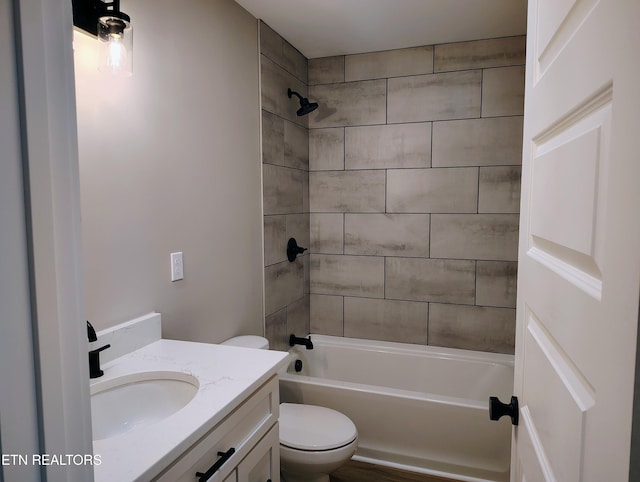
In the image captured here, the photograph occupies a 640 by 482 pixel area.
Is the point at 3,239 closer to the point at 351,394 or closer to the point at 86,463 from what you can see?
the point at 86,463

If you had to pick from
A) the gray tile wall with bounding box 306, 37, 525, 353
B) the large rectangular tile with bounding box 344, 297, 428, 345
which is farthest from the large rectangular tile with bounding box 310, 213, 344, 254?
the large rectangular tile with bounding box 344, 297, 428, 345

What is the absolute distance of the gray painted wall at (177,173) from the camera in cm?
145

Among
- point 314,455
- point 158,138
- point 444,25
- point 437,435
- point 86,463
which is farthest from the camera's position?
point 444,25

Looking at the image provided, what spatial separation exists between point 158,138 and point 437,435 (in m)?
2.06

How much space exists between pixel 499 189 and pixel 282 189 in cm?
145

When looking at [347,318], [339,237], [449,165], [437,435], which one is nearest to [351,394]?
[437,435]

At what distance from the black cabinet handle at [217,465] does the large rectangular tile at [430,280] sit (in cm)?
207

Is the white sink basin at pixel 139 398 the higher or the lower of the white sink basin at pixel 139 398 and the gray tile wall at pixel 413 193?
the lower

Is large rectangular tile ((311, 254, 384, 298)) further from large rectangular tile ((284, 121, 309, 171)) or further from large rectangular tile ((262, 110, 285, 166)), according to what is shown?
large rectangular tile ((262, 110, 285, 166))

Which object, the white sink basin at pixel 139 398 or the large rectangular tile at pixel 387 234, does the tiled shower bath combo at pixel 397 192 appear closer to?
the large rectangular tile at pixel 387 234

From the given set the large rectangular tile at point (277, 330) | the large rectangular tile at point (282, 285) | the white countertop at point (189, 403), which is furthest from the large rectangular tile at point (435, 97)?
the white countertop at point (189, 403)

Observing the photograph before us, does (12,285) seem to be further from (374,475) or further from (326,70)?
(326,70)

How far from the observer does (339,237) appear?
320cm

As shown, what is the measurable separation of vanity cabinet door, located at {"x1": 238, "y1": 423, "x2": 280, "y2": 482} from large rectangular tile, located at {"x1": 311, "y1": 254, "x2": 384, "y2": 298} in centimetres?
177
